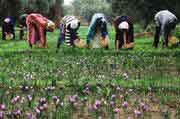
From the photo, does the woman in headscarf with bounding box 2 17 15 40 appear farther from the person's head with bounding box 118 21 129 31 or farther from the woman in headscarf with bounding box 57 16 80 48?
the person's head with bounding box 118 21 129 31

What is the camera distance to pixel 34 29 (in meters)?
23.4

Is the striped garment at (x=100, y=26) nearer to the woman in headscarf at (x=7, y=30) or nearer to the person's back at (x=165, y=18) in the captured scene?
the person's back at (x=165, y=18)

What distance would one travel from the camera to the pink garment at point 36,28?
900 inches

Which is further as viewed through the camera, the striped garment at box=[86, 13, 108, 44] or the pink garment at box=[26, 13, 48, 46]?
the pink garment at box=[26, 13, 48, 46]

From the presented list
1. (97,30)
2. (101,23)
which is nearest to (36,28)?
(97,30)

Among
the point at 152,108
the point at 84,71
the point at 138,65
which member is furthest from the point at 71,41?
the point at 152,108

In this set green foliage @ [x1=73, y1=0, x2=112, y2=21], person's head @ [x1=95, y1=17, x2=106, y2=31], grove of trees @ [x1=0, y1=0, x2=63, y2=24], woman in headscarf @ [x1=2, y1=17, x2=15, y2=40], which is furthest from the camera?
green foliage @ [x1=73, y1=0, x2=112, y2=21]

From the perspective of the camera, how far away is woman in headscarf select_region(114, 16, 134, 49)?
21767mm

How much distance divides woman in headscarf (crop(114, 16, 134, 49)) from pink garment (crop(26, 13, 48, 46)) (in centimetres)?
341

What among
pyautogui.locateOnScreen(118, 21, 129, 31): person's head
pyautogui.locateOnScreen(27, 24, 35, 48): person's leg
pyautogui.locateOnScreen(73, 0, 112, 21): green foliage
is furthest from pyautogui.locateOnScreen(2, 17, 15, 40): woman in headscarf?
pyautogui.locateOnScreen(73, 0, 112, 21): green foliage

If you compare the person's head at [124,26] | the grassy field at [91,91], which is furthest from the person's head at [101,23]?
the grassy field at [91,91]

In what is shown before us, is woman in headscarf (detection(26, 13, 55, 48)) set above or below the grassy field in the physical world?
above

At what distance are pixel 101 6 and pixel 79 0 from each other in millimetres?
33598

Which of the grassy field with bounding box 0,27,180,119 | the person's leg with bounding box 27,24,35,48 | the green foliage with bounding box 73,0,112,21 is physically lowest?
the grassy field with bounding box 0,27,180,119
